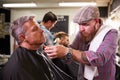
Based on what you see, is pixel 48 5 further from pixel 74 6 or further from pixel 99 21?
pixel 99 21

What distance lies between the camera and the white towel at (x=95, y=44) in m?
1.83

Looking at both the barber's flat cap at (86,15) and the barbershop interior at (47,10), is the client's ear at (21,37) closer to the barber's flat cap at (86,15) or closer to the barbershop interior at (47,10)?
the barber's flat cap at (86,15)

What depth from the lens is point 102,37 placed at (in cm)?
182

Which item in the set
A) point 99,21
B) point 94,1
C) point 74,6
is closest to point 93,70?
point 99,21

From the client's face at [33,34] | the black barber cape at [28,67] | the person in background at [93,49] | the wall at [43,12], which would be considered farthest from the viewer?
the wall at [43,12]

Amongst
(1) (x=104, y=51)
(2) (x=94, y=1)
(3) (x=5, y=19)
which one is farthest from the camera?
(3) (x=5, y=19)

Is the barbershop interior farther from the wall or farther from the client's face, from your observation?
the client's face

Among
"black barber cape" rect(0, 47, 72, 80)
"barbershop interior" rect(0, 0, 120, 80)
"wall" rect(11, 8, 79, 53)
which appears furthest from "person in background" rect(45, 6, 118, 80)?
"wall" rect(11, 8, 79, 53)

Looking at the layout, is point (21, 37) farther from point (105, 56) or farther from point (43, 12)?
point (43, 12)

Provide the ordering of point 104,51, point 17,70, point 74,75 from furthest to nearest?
point 74,75 < point 17,70 < point 104,51

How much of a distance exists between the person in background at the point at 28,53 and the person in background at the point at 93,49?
13.3 inches

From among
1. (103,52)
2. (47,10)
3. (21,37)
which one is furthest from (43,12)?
(103,52)

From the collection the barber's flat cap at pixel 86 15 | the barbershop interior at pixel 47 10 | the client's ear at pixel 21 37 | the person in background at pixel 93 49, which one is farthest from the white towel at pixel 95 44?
the barbershop interior at pixel 47 10

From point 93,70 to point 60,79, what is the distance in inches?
23.1
